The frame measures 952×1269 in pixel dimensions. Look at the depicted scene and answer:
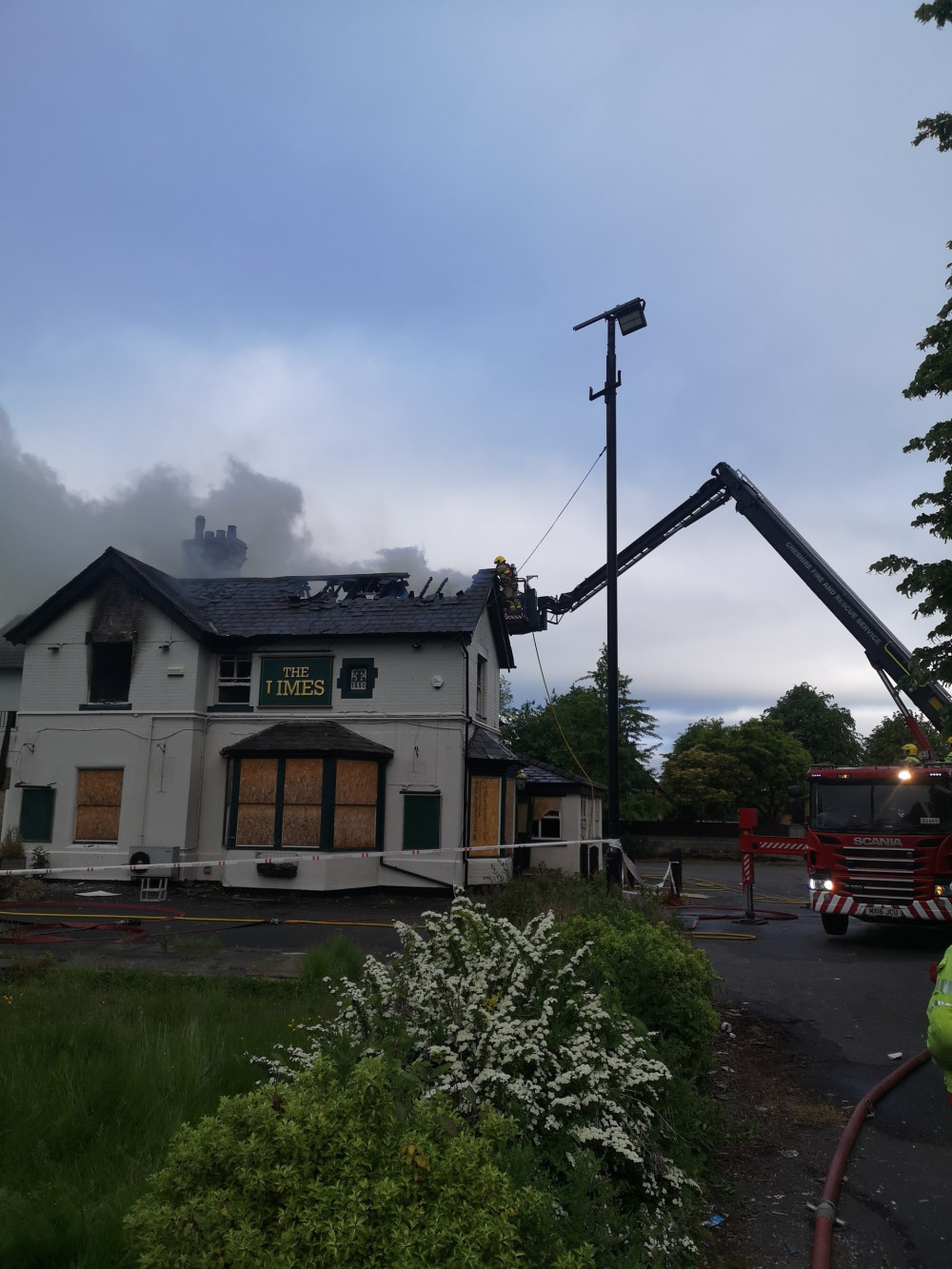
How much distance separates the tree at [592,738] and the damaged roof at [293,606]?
1751 centimetres

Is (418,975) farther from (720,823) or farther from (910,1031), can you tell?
(720,823)

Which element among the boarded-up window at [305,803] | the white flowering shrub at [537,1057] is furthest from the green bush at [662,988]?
the boarded-up window at [305,803]

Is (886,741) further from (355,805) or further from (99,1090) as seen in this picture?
(99,1090)

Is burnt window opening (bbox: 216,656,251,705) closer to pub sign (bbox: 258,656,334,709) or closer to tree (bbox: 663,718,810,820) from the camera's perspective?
pub sign (bbox: 258,656,334,709)

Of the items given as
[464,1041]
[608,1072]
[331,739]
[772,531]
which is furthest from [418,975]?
[772,531]

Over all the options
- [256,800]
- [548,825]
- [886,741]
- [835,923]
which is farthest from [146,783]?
[886,741]

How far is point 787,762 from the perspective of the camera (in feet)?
159

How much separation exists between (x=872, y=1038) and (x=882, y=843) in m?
5.77

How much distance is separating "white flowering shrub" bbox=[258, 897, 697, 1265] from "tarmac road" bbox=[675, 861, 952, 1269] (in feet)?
3.83

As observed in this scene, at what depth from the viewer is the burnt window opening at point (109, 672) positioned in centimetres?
2225

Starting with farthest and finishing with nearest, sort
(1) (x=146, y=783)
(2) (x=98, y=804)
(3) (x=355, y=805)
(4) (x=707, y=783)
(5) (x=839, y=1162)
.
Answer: (4) (x=707, y=783)
(2) (x=98, y=804)
(1) (x=146, y=783)
(3) (x=355, y=805)
(5) (x=839, y=1162)

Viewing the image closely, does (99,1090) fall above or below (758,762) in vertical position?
below

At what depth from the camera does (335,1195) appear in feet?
8.16

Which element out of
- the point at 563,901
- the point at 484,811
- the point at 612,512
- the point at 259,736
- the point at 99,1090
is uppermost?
the point at 612,512
